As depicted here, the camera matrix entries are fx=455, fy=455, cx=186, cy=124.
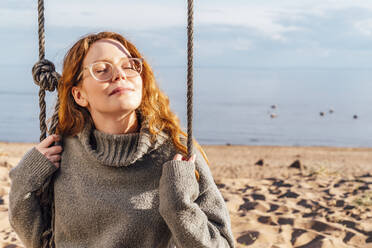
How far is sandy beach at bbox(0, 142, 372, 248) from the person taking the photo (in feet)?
13.1

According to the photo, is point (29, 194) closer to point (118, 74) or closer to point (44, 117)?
point (44, 117)

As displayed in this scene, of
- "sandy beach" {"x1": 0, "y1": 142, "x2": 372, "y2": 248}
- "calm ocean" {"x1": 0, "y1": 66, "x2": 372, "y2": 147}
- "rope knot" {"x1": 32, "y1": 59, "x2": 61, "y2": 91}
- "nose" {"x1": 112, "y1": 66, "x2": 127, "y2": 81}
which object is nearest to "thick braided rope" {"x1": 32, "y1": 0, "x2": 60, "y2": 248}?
"rope knot" {"x1": 32, "y1": 59, "x2": 61, "y2": 91}

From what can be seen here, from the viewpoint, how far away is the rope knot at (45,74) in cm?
214

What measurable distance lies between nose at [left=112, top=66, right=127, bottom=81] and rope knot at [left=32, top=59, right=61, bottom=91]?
38 cm

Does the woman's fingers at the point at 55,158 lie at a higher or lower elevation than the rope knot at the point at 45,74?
lower

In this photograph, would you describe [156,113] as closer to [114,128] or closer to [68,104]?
[114,128]

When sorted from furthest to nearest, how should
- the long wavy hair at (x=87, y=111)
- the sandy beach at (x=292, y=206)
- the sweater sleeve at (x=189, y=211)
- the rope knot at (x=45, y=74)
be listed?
1. the sandy beach at (x=292, y=206)
2. the rope knot at (x=45, y=74)
3. the long wavy hair at (x=87, y=111)
4. the sweater sleeve at (x=189, y=211)

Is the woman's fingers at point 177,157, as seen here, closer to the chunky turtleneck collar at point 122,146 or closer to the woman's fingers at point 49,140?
the chunky turtleneck collar at point 122,146

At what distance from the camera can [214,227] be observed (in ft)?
6.06

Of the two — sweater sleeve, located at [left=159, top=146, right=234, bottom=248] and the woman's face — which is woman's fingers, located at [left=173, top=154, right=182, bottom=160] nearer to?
sweater sleeve, located at [left=159, top=146, right=234, bottom=248]

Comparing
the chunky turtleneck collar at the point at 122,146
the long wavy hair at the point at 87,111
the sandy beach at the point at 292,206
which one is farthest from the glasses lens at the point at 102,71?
the sandy beach at the point at 292,206

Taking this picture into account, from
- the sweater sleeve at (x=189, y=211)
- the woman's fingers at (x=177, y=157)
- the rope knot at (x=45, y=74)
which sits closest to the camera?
the sweater sleeve at (x=189, y=211)

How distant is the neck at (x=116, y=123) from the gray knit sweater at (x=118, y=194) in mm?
40

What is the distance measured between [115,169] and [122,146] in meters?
0.10
